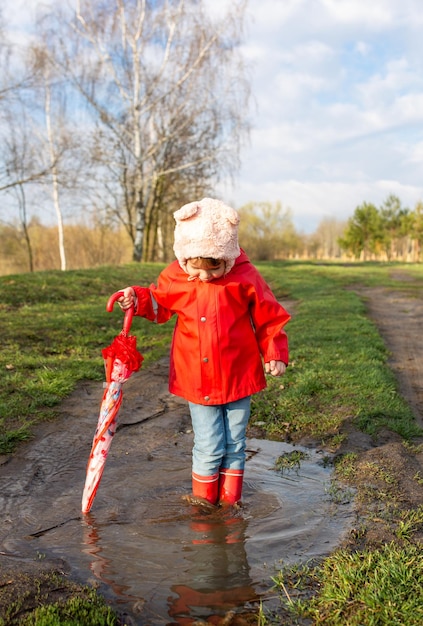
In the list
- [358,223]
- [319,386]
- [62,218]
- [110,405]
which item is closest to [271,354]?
[110,405]

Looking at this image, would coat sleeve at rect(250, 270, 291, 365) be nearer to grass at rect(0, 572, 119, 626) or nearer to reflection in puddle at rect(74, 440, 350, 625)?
reflection in puddle at rect(74, 440, 350, 625)

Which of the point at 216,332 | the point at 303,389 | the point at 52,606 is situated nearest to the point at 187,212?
the point at 216,332

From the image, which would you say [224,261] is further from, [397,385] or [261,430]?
[397,385]

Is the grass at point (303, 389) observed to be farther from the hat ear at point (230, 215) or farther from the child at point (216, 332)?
Answer: the hat ear at point (230, 215)

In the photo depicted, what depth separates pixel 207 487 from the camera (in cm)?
328

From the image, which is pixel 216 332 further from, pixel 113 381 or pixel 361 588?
pixel 361 588

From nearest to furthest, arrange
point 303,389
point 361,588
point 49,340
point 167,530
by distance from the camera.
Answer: point 361,588
point 167,530
point 303,389
point 49,340

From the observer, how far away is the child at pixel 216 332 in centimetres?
307

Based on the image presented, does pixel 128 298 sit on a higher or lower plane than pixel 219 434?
higher

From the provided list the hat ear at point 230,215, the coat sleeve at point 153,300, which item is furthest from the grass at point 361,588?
the hat ear at point 230,215

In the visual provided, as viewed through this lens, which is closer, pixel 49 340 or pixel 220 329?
pixel 220 329

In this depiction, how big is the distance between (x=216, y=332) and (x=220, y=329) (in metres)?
0.03

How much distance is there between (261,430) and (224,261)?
1.95 m

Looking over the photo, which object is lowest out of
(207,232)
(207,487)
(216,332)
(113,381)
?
(207,487)
